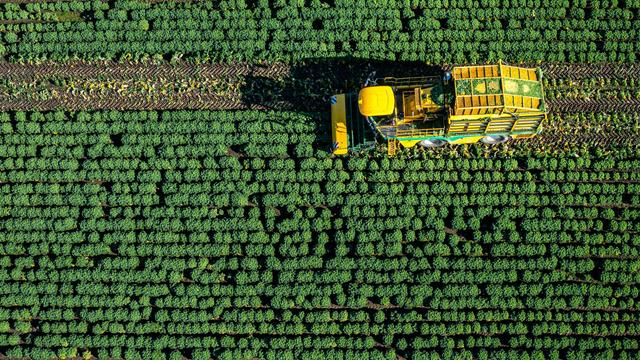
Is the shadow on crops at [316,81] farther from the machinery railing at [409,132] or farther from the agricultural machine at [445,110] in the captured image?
the machinery railing at [409,132]

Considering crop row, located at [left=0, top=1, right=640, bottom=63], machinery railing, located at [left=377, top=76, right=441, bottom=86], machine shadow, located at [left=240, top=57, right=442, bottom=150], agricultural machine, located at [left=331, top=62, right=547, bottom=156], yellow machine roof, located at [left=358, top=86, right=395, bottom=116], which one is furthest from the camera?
crop row, located at [left=0, top=1, right=640, bottom=63]

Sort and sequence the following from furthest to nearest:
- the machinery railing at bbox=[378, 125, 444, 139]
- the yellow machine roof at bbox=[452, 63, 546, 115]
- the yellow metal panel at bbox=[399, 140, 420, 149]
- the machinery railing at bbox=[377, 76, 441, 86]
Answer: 1. the machinery railing at bbox=[377, 76, 441, 86]
2. the yellow metal panel at bbox=[399, 140, 420, 149]
3. the machinery railing at bbox=[378, 125, 444, 139]
4. the yellow machine roof at bbox=[452, 63, 546, 115]

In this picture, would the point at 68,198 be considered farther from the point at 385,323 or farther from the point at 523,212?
the point at 523,212

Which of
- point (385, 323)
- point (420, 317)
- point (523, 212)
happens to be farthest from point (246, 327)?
point (523, 212)

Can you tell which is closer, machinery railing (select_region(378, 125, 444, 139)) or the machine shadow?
machinery railing (select_region(378, 125, 444, 139))

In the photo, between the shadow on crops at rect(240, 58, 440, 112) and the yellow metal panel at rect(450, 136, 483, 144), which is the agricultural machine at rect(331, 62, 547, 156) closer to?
the yellow metal panel at rect(450, 136, 483, 144)

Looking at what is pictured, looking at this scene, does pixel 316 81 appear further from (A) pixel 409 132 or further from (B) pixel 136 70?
(B) pixel 136 70

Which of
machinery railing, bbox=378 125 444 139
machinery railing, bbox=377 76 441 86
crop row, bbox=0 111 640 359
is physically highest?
machinery railing, bbox=377 76 441 86

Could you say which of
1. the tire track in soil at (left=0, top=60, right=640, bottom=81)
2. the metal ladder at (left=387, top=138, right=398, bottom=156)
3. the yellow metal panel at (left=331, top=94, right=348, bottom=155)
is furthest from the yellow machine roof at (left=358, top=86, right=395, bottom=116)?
the tire track in soil at (left=0, top=60, right=640, bottom=81)
